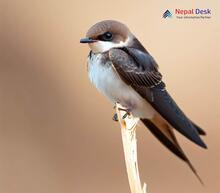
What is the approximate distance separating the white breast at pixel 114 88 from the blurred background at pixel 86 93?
26 centimetres

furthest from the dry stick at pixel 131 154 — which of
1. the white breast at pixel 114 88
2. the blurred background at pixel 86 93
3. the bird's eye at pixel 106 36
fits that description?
the blurred background at pixel 86 93

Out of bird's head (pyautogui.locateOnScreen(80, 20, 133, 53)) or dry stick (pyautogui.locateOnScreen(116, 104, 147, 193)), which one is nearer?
dry stick (pyautogui.locateOnScreen(116, 104, 147, 193))

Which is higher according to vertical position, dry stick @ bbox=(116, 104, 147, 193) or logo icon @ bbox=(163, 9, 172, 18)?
logo icon @ bbox=(163, 9, 172, 18)

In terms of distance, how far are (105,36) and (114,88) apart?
0.43 ft

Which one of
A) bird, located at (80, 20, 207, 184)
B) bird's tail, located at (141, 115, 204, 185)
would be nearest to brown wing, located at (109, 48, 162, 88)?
bird, located at (80, 20, 207, 184)

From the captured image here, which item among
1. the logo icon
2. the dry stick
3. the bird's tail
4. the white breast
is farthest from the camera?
the logo icon

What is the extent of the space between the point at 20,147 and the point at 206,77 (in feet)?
2.00

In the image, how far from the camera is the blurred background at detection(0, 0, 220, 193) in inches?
79.3

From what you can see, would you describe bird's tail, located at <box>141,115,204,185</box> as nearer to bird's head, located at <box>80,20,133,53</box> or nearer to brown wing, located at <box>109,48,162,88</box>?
brown wing, located at <box>109,48,162,88</box>

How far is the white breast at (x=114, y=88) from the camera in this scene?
66.7 inches

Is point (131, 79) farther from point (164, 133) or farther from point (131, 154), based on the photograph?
point (131, 154)

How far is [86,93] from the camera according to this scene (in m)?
2.04

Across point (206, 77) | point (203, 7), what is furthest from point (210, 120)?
point (203, 7)

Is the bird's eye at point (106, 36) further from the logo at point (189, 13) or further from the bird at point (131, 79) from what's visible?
the logo at point (189, 13)
